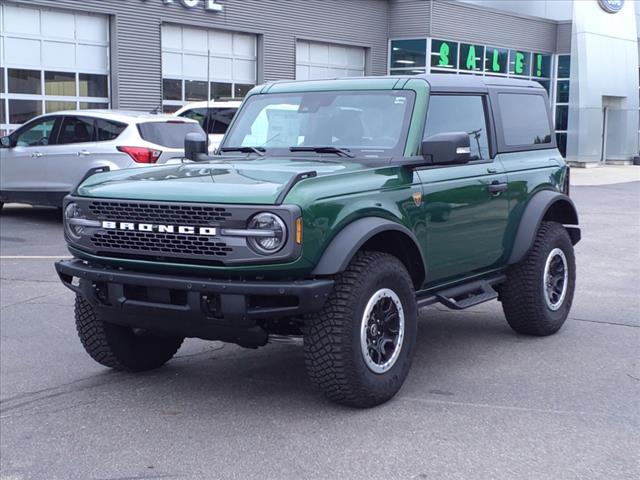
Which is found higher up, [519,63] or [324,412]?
[519,63]

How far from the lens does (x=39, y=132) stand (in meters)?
14.9

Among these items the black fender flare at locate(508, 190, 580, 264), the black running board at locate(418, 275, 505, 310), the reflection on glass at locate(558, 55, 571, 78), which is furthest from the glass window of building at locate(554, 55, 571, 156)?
the black running board at locate(418, 275, 505, 310)

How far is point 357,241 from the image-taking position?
510 cm

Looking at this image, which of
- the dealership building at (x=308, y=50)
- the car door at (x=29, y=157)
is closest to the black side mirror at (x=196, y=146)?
the dealership building at (x=308, y=50)

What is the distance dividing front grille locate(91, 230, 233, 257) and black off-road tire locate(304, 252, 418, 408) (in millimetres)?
663

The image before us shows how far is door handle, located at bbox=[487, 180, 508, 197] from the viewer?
6.56 meters

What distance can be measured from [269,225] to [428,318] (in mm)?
3336

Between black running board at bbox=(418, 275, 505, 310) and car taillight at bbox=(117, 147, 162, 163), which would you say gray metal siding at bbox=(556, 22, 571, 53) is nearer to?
car taillight at bbox=(117, 147, 162, 163)

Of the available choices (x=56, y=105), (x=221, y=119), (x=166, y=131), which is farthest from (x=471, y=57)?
(x=166, y=131)

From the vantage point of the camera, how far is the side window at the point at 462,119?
20.9 ft

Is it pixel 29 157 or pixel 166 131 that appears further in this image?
pixel 29 157

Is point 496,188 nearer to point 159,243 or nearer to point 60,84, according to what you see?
point 159,243

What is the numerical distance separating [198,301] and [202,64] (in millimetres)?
21275

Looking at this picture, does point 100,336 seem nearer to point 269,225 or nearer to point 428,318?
point 269,225
